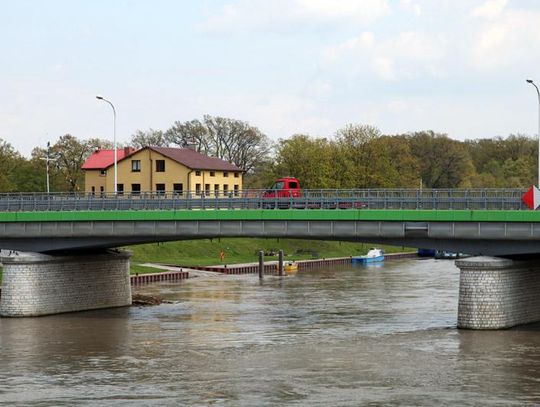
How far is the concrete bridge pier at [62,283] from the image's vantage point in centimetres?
7188

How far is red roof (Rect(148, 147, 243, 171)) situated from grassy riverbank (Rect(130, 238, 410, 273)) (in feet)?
36.5

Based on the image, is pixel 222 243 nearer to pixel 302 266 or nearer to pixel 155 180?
pixel 302 266

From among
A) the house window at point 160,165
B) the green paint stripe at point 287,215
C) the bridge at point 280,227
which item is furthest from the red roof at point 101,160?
the green paint stripe at point 287,215

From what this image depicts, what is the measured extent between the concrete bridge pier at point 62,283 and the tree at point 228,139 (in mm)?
85732

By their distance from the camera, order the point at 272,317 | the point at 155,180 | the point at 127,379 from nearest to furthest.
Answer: the point at 127,379 → the point at 272,317 → the point at 155,180

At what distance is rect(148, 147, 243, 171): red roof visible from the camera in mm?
103312

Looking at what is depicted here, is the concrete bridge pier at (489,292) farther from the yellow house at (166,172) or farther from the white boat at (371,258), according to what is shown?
the white boat at (371,258)

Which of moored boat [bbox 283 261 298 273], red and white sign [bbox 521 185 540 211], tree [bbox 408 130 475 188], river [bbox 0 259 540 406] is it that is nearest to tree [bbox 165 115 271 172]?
tree [bbox 408 130 475 188]

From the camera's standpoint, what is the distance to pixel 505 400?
43281mm

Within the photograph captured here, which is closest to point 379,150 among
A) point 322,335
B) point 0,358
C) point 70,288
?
point 70,288

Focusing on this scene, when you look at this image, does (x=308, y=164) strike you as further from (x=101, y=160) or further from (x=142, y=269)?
(x=142, y=269)

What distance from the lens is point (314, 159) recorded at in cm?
14250

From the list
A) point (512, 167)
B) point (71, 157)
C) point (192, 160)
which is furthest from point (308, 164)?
point (512, 167)

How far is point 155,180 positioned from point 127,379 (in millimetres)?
55536
